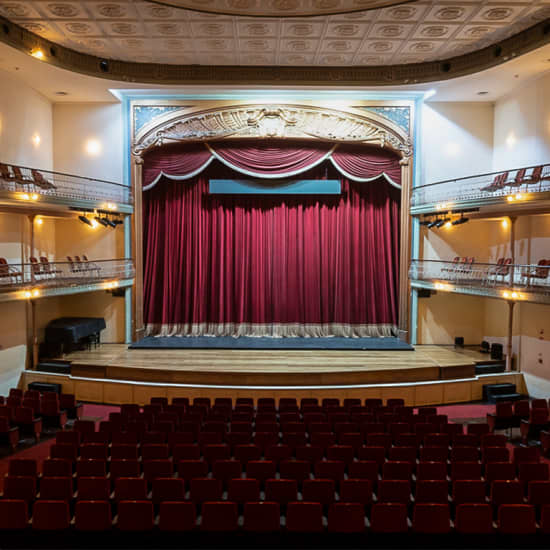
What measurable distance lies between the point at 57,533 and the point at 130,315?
9.91 meters

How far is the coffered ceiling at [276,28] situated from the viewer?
31.3ft

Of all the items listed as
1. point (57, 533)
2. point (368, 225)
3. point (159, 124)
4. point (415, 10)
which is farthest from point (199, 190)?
point (57, 533)

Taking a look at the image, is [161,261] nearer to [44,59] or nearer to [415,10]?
[44,59]

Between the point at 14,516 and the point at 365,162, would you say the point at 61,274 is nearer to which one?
the point at 365,162

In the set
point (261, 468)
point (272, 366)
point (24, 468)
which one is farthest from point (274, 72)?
point (24, 468)

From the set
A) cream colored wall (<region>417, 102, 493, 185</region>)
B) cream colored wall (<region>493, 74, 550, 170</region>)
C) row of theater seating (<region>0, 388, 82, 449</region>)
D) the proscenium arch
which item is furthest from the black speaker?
row of theater seating (<region>0, 388, 82, 449</region>)

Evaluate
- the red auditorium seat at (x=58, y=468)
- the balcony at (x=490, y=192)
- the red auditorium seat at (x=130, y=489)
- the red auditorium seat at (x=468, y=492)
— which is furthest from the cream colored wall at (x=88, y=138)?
the red auditorium seat at (x=468, y=492)

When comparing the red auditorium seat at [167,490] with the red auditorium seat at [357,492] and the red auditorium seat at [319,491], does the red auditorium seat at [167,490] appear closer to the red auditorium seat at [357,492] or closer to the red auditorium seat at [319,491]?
the red auditorium seat at [319,491]

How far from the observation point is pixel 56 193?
1308 centimetres

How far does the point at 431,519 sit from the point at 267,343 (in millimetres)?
9401

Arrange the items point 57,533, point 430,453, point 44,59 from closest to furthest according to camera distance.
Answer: point 57,533
point 430,453
point 44,59

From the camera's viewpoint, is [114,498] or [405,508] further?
[114,498]

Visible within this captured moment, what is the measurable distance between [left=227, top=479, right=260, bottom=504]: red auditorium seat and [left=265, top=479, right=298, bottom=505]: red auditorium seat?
130 millimetres

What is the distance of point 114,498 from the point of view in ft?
17.4
